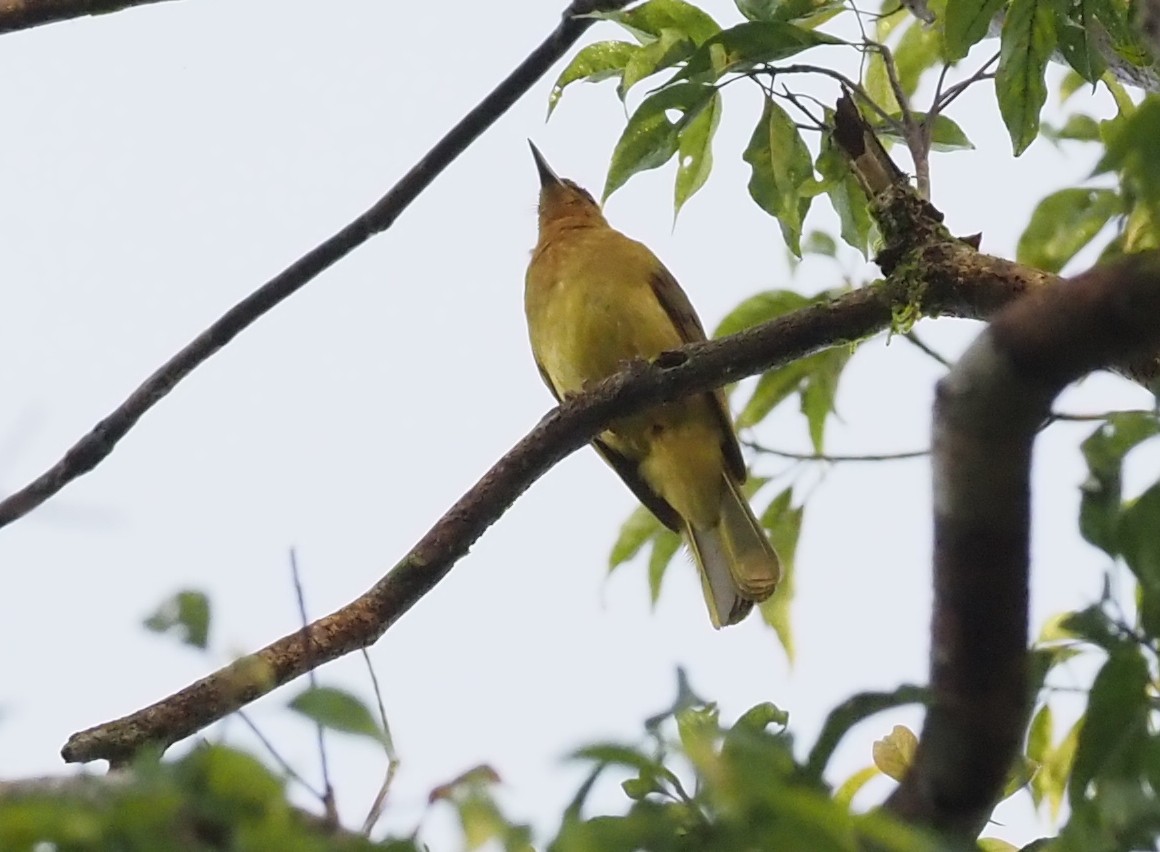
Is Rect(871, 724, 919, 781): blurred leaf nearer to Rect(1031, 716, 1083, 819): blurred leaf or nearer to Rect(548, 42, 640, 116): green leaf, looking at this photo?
Rect(1031, 716, 1083, 819): blurred leaf

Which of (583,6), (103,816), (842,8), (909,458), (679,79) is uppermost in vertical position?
(583,6)

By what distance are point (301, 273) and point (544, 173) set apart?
112 inches

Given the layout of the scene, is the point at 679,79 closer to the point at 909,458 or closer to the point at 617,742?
the point at 909,458

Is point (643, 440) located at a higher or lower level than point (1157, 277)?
higher

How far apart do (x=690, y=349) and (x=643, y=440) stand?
178 centimetres

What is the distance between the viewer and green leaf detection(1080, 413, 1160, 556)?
3.47ft

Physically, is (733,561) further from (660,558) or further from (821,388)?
(821,388)

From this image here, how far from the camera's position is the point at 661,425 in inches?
172

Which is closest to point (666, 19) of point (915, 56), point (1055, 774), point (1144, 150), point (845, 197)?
point (845, 197)

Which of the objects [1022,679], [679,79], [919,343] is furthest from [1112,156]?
[919,343]

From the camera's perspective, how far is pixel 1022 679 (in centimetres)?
99

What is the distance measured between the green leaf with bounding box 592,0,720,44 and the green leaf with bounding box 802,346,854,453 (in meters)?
0.76

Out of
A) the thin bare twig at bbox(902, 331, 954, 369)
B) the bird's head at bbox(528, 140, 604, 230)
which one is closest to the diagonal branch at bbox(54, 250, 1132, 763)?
the thin bare twig at bbox(902, 331, 954, 369)

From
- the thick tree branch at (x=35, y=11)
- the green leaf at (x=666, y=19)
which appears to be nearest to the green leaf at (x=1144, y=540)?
the green leaf at (x=666, y=19)
